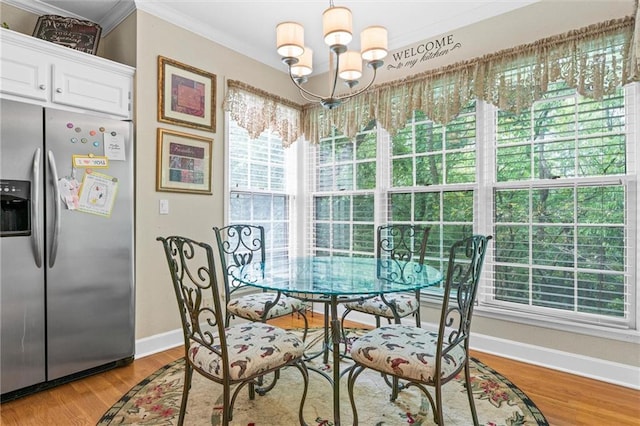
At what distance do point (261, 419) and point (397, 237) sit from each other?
6.32ft

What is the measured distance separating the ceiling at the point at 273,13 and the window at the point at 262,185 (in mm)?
850

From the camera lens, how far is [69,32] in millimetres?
2535

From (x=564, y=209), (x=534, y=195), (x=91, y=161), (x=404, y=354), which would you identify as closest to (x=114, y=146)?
(x=91, y=161)

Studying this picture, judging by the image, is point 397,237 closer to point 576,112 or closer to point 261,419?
point 576,112

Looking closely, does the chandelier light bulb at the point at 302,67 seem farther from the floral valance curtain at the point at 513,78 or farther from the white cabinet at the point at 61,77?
the white cabinet at the point at 61,77

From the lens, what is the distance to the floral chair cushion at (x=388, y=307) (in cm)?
224

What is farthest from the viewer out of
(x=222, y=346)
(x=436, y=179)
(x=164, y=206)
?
(x=436, y=179)

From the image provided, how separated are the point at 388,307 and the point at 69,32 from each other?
9.85 feet

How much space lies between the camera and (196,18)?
2879 millimetres

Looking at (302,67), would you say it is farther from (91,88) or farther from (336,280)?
(91,88)

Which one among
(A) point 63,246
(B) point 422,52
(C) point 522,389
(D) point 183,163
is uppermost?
(B) point 422,52

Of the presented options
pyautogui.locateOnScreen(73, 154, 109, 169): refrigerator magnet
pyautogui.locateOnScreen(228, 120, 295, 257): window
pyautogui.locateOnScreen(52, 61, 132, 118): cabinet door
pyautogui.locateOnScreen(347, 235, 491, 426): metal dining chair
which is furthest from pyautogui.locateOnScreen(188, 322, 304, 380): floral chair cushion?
pyautogui.locateOnScreen(52, 61, 132, 118): cabinet door

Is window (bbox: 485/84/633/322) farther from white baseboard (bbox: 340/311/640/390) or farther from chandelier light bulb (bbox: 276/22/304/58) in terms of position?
chandelier light bulb (bbox: 276/22/304/58)

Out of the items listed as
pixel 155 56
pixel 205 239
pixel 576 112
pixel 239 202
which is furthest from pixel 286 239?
pixel 576 112
